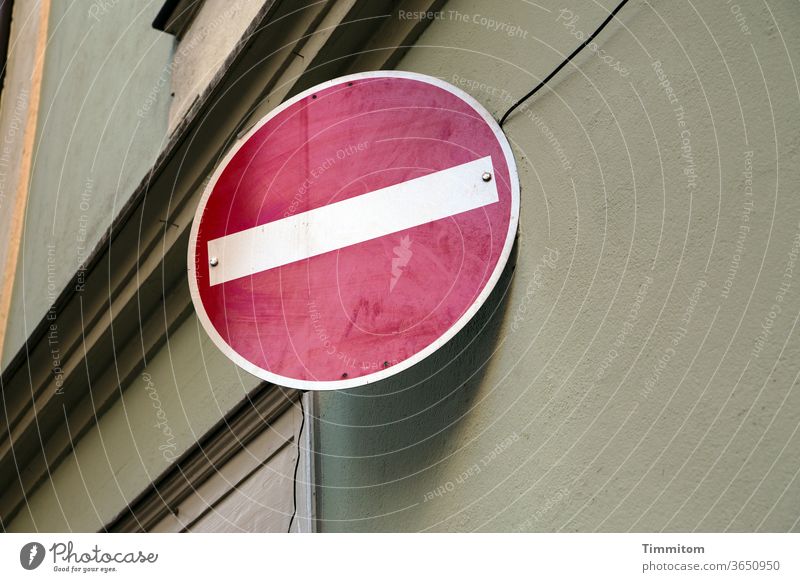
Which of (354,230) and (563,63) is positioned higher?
(563,63)

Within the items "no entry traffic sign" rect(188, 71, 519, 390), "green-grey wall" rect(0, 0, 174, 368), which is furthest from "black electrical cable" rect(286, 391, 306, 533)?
"green-grey wall" rect(0, 0, 174, 368)

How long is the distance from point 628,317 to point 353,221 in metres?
0.67

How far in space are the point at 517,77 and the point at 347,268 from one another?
60 cm

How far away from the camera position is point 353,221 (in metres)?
2.13

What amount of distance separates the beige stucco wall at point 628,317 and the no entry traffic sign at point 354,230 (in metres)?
0.14

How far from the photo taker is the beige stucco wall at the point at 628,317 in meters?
1.56

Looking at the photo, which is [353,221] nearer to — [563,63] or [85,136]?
[563,63]

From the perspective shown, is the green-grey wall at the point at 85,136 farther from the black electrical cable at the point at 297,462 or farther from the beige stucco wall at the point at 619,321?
the beige stucco wall at the point at 619,321

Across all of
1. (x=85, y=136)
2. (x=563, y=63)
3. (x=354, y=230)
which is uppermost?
(x=85, y=136)

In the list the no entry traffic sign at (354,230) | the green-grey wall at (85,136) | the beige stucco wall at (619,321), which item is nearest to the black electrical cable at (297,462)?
the beige stucco wall at (619,321)

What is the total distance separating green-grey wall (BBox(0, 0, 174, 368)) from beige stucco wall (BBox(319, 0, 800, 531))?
6.71 feet

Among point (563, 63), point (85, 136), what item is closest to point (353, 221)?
point (563, 63)

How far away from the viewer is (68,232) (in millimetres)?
4324
